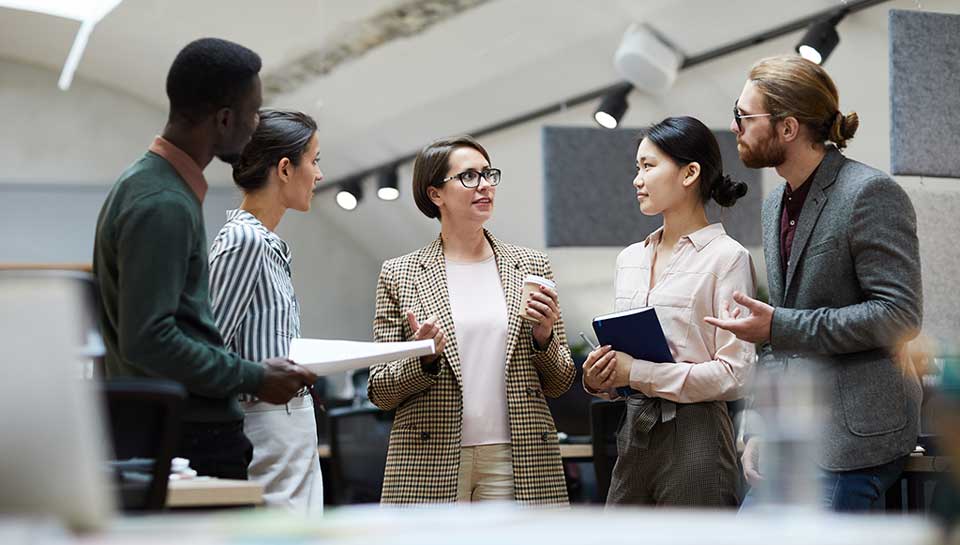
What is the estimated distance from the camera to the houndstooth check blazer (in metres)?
2.56

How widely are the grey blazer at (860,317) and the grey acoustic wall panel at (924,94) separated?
0.39 m

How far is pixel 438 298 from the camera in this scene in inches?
104

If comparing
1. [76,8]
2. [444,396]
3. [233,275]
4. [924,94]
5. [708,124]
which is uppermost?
[76,8]

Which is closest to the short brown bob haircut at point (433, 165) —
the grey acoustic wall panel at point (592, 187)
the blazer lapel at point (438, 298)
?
the blazer lapel at point (438, 298)

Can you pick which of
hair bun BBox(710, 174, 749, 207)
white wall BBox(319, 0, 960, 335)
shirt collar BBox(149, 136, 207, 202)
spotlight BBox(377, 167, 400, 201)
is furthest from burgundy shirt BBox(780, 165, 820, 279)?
spotlight BBox(377, 167, 400, 201)

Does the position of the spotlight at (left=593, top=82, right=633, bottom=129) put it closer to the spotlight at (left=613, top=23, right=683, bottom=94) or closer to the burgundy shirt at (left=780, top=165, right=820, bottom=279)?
the spotlight at (left=613, top=23, right=683, bottom=94)

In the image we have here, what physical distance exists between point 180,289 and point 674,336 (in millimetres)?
1083

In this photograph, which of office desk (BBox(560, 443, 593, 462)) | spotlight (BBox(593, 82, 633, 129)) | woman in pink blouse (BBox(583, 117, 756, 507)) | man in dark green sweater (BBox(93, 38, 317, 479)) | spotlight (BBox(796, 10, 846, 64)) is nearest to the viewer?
man in dark green sweater (BBox(93, 38, 317, 479))

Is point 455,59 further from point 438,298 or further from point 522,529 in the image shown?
point 522,529

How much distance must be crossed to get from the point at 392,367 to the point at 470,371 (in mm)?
178

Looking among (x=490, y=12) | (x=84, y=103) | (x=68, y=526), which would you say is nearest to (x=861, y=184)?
(x=68, y=526)

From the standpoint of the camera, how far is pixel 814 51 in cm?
502

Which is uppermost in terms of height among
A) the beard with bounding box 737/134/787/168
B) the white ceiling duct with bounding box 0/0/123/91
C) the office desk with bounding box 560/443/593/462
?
the white ceiling duct with bounding box 0/0/123/91

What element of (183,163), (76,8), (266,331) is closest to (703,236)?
(266,331)
